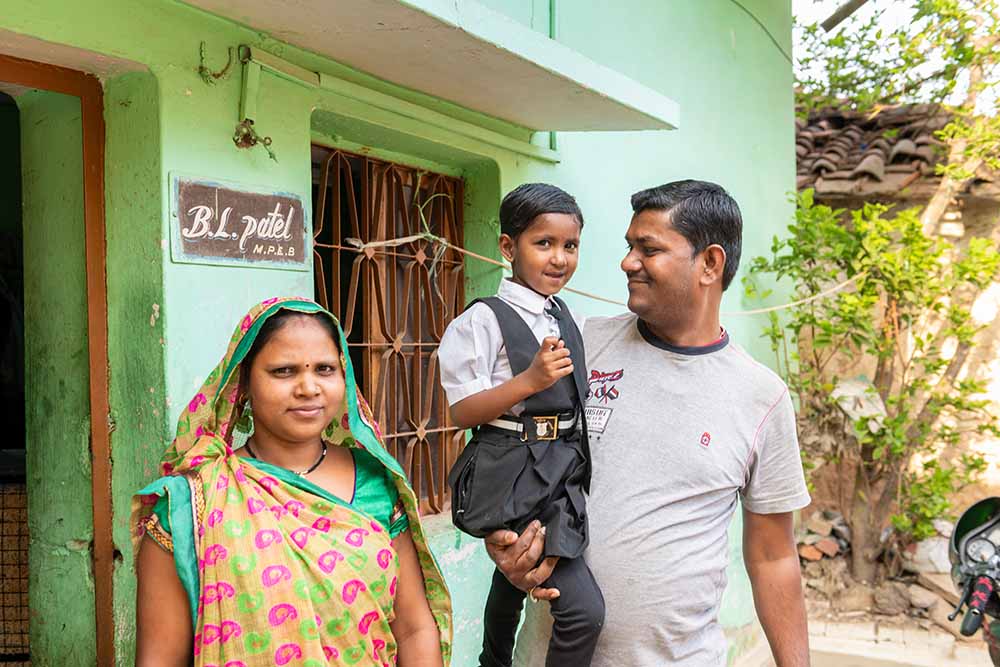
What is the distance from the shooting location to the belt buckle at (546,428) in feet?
7.32

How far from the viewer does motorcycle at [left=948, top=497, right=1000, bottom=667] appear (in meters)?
3.79

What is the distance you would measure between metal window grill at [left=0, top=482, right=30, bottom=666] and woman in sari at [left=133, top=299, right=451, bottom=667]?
141 centimetres

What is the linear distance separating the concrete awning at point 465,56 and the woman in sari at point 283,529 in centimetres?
99

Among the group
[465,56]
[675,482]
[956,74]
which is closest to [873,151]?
[956,74]

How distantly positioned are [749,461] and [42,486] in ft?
6.44

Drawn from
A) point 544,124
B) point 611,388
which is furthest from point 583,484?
point 544,124

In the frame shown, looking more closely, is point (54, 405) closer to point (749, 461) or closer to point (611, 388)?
point (611, 388)

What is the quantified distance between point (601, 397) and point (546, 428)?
210 mm

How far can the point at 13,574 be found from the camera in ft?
9.53

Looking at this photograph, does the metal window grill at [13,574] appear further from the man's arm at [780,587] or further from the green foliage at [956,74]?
the green foliage at [956,74]

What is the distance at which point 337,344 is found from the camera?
1919mm

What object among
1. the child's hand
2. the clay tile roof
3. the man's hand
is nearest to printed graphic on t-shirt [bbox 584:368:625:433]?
the child's hand

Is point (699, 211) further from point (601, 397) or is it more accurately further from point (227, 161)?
point (227, 161)

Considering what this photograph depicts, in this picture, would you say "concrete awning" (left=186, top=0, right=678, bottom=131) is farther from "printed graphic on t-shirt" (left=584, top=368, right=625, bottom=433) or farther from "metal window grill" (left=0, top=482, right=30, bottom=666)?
"metal window grill" (left=0, top=482, right=30, bottom=666)
